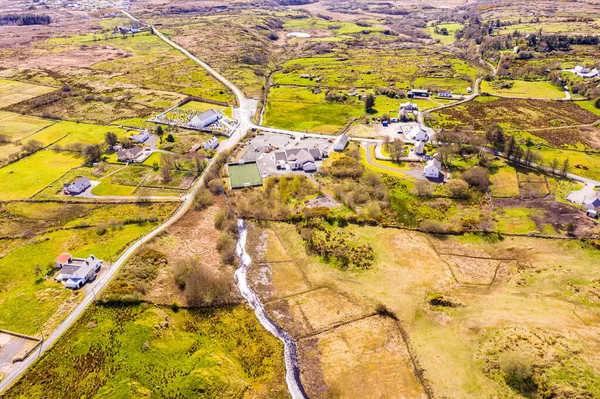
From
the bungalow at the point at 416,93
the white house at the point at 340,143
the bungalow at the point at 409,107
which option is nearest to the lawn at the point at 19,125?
the white house at the point at 340,143

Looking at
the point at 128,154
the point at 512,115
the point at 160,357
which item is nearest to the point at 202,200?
the point at 128,154

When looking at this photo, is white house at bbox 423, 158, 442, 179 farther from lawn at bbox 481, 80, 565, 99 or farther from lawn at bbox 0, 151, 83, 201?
lawn at bbox 0, 151, 83, 201

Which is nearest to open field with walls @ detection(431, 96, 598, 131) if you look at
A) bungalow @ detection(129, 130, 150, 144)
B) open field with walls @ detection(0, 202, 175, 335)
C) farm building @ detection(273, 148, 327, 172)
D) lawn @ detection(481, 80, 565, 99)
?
lawn @ detection(481, 80, 565, 99)

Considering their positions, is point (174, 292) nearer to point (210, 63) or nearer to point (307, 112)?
point (307, 112)

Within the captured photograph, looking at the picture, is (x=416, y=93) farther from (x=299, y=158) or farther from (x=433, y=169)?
(x=299, y=158)

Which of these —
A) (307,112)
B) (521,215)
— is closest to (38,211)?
(307,112)

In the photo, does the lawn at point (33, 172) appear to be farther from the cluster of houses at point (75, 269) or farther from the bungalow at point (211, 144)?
the cluster of houses at point (75, 269)
